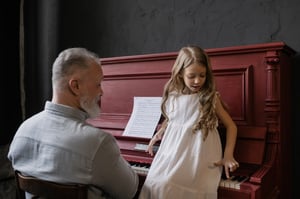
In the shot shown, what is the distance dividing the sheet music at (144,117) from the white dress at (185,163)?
26 centimetres

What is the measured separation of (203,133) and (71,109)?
62 centimetres

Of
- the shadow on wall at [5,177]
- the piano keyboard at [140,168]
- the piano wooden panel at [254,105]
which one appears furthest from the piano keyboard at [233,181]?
the shadow on wall at [5,177]

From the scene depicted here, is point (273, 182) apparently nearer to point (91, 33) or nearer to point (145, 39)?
point (145, 39)

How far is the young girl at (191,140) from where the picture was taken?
1.45 metres

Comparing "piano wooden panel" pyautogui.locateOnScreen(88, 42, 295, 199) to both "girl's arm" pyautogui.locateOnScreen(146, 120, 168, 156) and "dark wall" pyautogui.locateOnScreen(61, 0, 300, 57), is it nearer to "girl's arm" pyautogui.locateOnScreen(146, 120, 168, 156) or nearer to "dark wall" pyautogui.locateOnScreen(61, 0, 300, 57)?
"girl's arm" pyautogui.locateOnScreen(146, 120, 168, 156)

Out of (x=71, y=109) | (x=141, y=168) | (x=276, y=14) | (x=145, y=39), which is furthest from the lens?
(x=145, y=39)

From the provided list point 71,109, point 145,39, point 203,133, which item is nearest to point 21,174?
point 71,109

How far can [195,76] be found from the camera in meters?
1.59

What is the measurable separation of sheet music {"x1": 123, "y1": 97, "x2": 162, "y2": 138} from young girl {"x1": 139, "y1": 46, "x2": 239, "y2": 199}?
0.19m

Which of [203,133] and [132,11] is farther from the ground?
[132,11]

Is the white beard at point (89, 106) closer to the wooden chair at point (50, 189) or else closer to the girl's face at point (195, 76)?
the wooden chair at point (50, 189)

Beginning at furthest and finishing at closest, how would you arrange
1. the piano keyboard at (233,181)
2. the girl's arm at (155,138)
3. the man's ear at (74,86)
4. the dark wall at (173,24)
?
the dark wall at (173,24), the girl's arm at (155,138), the piano keyboard at (233,181), the man's ear at (74,86)

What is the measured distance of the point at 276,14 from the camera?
82.0 inches

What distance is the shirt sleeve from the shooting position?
3.90 ft
